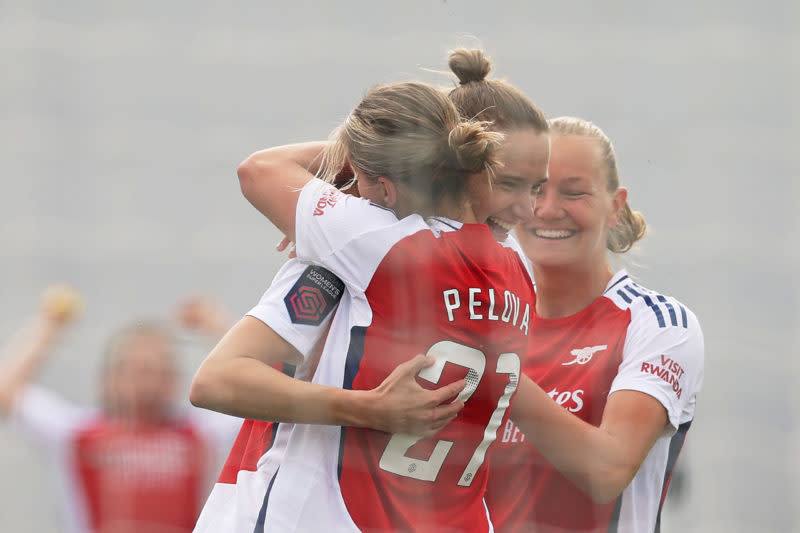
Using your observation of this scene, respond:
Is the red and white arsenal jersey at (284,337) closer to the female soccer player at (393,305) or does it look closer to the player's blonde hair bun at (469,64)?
the female soccer player at (393,305)

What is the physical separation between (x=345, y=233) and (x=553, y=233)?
693 millimetres

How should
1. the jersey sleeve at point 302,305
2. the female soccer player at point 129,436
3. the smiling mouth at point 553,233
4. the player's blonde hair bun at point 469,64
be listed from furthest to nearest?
the female soccer player at point 129,436, the smiling mouth at point 553,233, the player's blonde hair bun at point 469,64, the jersey sleeve at point 302,305

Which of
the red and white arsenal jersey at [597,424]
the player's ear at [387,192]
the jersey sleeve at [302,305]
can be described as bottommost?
the red and white arsenal jersey at [597,424]

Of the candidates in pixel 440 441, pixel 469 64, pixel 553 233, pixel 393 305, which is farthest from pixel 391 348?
pixel 553 233

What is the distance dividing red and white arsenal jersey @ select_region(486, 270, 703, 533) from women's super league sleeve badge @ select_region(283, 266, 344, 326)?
1.83 feet

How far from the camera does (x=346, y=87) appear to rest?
2.44 m

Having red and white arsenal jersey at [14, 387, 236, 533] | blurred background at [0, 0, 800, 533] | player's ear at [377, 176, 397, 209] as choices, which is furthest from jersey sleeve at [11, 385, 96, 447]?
player's ear at [377, 176, 397, 209]

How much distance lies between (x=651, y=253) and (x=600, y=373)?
4.33 ft

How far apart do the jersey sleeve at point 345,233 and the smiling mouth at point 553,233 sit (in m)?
0.60

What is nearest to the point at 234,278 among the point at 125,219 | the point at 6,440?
the point at 125,219

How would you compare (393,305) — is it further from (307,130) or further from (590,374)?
(307,130)

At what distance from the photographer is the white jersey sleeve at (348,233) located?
139 cm

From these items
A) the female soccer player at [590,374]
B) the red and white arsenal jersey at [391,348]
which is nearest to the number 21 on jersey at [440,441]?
the red and white arsenal jersey at [391,348]

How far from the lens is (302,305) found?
1402 millimetres
